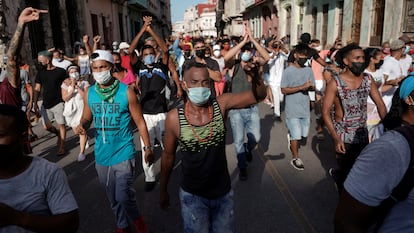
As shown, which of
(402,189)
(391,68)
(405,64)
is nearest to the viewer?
(402,189)

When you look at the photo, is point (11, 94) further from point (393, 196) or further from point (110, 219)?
point (393, 196)

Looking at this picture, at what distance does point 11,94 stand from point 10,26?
30.4 ft

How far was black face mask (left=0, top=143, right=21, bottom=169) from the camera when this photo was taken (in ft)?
5.31

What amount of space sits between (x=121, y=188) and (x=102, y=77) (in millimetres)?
1040

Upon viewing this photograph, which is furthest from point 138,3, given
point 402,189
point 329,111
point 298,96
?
point 402,189

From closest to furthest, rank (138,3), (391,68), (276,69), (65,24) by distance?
(391,68) → (276,69) → (65,24) → (138,3)

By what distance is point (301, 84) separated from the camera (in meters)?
5.23

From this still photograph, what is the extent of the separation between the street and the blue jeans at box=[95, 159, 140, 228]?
1.50ft

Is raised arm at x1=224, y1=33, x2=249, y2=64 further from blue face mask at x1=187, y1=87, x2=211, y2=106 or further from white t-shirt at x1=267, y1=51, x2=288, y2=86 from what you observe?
white t-shirt at x1=267, y1=51, x2=288, y2=86

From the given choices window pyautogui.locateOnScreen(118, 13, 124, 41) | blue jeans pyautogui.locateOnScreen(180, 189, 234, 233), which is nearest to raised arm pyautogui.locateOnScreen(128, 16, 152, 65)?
blue jeans pyautogui.locateOnScreen(180, 189, 234, 233)

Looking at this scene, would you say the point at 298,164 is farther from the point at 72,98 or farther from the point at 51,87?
the point at 51,87

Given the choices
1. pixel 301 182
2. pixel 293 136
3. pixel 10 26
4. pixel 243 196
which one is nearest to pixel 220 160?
pixel 243 196

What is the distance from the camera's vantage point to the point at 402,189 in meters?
1.38

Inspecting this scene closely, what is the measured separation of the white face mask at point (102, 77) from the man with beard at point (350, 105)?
2.27 metres
